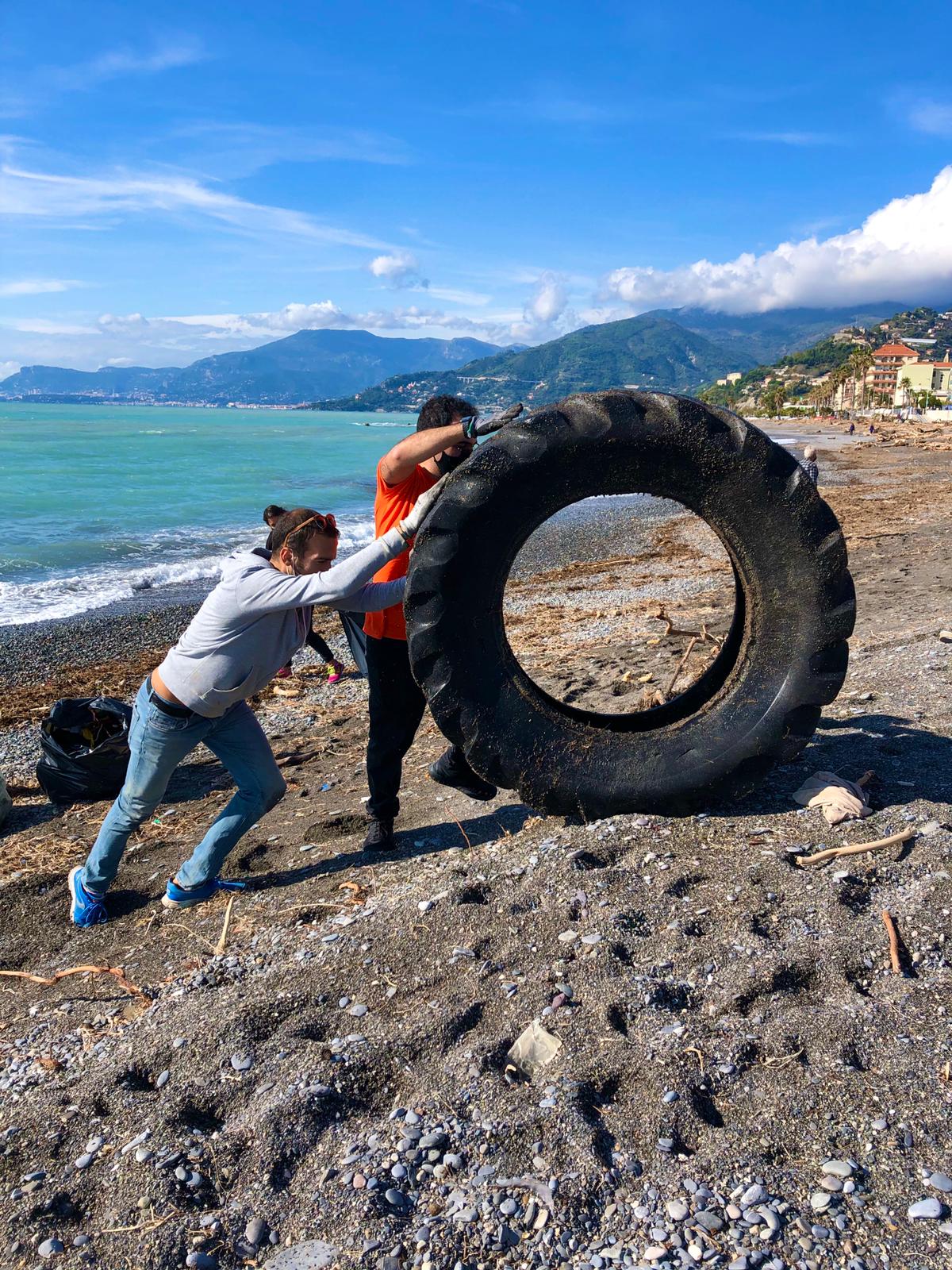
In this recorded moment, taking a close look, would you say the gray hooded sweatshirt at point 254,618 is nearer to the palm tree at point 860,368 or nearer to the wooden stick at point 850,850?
the wooden stick at point 850,850

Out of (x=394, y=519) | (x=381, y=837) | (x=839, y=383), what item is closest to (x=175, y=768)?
(x=381, y=837)

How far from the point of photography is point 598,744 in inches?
172

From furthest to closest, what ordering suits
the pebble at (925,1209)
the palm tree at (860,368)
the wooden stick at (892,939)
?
the palm tree at (860,368), the wooden stick at (892,939), the pebble at (925,1209)

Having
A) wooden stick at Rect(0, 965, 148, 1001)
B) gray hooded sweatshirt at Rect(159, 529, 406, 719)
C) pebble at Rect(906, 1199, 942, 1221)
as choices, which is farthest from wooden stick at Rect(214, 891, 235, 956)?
pebble at Rect(906, 1199, 942, 1221)

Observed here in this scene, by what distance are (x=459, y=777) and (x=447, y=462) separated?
1903mm

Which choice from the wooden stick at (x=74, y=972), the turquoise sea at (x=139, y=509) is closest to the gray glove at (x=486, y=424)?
the wooden stick at (x=74, y=972)

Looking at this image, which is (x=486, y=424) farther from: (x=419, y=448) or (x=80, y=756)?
(x=80, y=756)

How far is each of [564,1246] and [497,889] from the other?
176 centimetres

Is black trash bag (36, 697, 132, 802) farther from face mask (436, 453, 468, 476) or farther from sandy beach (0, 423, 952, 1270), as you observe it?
face mask (436, 453, 468, 476)

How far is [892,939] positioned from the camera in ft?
10.9

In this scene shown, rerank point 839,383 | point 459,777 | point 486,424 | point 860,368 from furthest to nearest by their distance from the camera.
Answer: point 839,383 → point 860,368 → point 459,777 → point 486,424

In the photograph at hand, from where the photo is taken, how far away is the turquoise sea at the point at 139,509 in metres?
19.2

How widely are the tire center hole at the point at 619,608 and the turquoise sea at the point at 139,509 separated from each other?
661cm

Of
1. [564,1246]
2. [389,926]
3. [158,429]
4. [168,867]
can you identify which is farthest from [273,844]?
[158,429]
